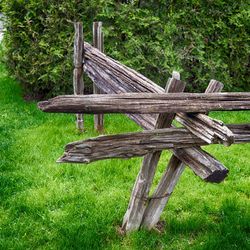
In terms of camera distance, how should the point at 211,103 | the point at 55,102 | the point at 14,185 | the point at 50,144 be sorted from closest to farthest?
the point at 55,102 → the point at 211,103 → the point at 14,185 → the point at 50,144

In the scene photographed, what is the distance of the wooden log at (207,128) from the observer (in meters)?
3.00

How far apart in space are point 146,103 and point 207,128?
0.48 m

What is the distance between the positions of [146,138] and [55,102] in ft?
2.69

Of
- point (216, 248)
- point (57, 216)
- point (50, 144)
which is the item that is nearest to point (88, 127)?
point (50, 144)

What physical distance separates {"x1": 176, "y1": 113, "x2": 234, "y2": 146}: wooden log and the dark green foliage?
16.1 feet

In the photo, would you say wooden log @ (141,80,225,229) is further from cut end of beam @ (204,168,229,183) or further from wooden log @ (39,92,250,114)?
cut end of beam @ (204,168,229,183)

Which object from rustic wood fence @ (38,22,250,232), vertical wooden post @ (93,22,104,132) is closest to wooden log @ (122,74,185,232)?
rustic wood fence @ (38,22,250,232)

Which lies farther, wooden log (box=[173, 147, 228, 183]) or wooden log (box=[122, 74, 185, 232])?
wooden log (box=[122, 74, 185, 232])

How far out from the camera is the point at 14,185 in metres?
5.47

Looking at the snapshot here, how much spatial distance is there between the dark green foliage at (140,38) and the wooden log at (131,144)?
4843mm

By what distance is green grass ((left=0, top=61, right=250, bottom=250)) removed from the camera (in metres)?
4.39

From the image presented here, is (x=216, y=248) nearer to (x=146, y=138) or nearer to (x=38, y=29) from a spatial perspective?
(x=146, y=138)

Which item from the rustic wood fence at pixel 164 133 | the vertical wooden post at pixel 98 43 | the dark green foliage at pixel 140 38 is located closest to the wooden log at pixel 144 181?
the rustic wood fence at pixel 164 133

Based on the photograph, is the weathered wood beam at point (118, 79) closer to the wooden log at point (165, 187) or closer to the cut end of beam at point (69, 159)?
the wooden log at point (165, 187)
